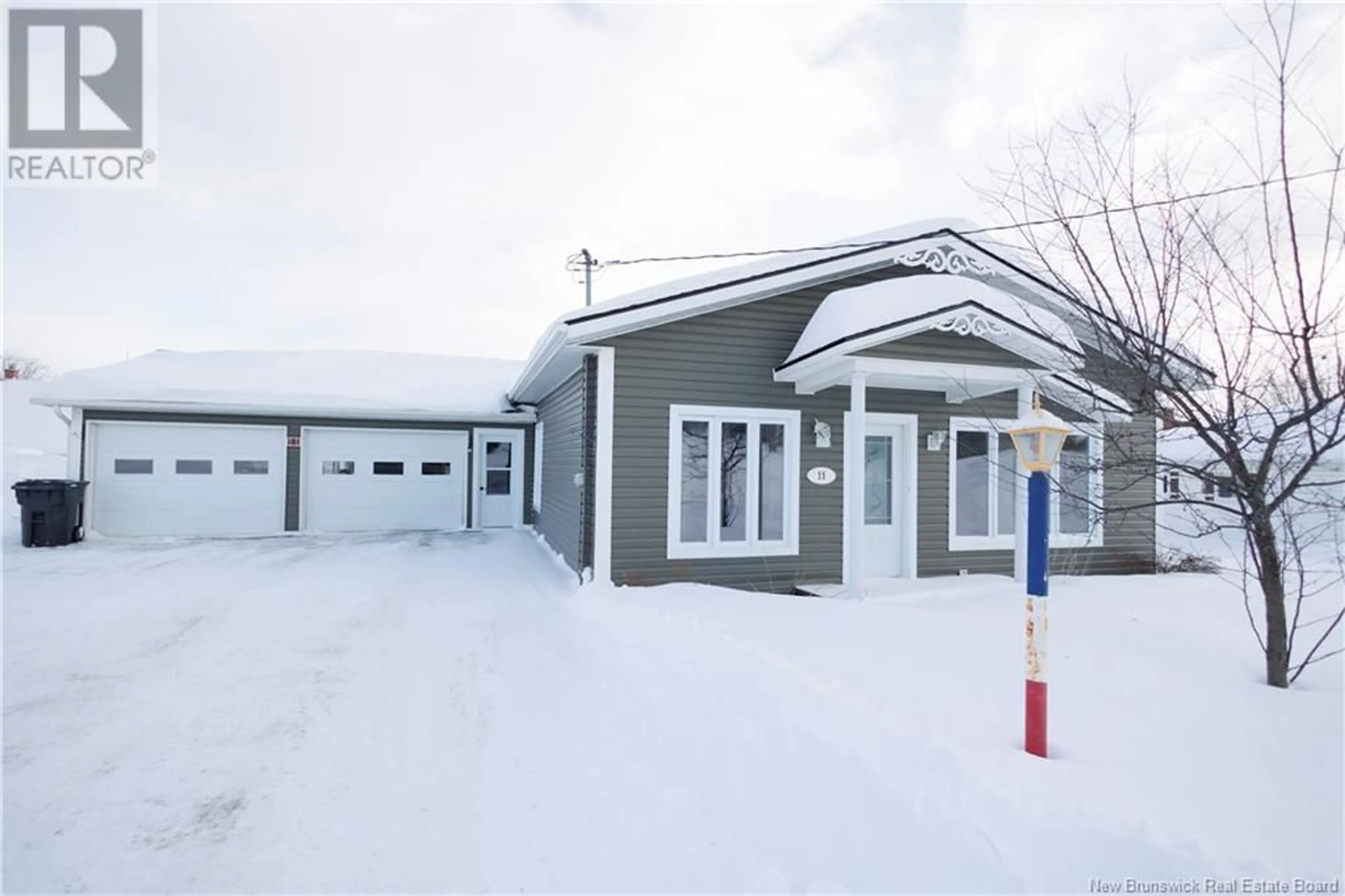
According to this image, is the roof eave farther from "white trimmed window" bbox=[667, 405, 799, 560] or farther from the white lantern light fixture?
the white lantern light fixture

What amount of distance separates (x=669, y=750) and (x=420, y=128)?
9.36m

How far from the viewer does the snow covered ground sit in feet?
8.20

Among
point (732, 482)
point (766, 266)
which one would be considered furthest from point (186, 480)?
point (766, 266)

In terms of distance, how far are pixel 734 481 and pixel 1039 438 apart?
181 inches

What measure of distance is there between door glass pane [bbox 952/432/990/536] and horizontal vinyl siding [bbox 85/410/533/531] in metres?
9.03

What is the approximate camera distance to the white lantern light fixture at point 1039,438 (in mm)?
3180

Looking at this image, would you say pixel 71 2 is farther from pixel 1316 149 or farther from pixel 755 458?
pixel 1316 149

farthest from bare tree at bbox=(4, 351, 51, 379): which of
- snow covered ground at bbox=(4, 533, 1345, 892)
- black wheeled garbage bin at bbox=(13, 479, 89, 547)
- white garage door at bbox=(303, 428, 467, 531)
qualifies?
snow covered ground at bbox=(4, 533, 1345, 892)

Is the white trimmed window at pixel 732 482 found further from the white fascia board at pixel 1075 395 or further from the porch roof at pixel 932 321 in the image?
the white fascia board at pixel 1075 395

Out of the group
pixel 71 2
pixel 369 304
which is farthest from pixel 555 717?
pixel 369 304

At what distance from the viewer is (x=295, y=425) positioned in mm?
12836

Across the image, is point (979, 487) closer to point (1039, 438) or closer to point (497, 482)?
point (1039, 438)

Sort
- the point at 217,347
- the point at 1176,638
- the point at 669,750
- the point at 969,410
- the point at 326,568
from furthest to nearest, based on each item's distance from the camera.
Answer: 1. the point at 217,347
2. the point at 326,568
3. the point at 969,410
4. the point at 1176,638
5. the point at 669,750

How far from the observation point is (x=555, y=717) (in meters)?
4.11
